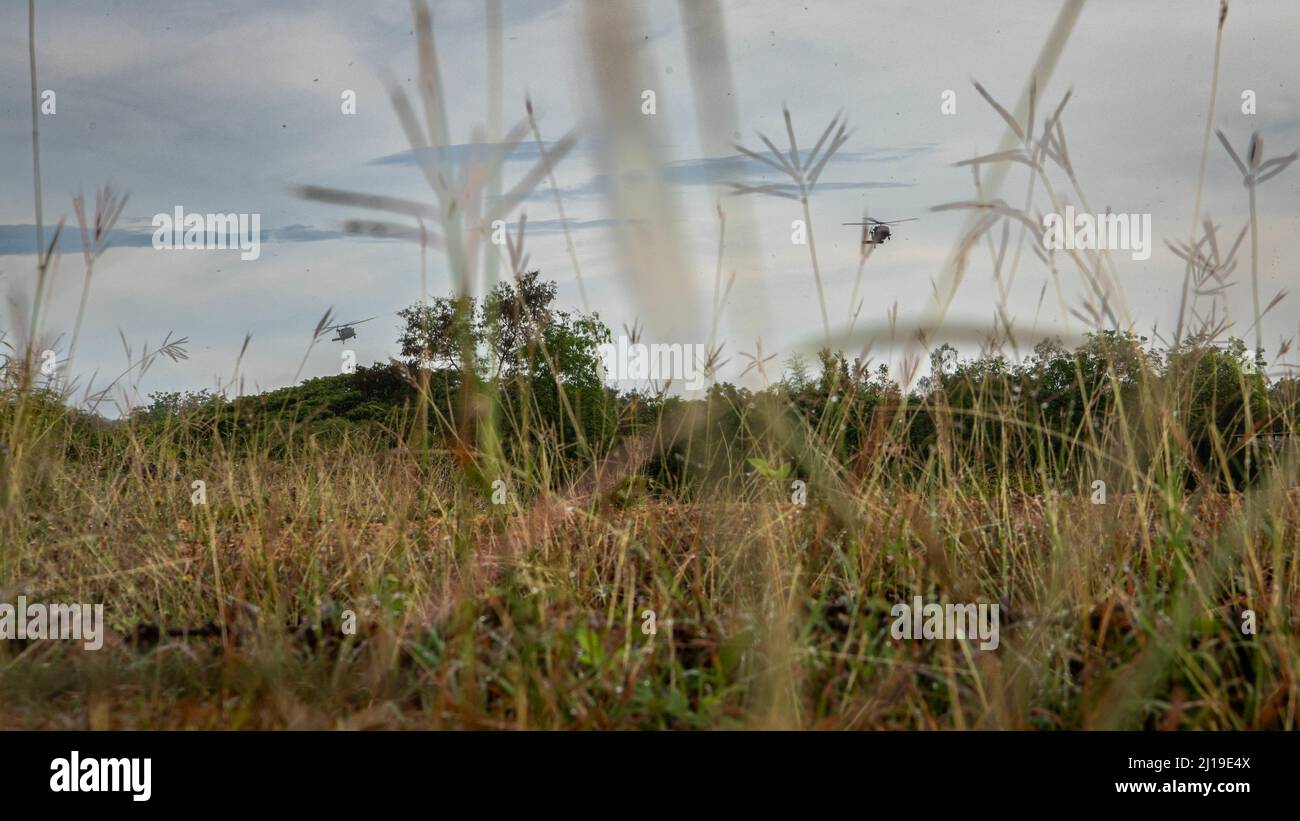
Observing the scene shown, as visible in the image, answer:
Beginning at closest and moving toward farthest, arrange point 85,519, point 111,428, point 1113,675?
point 1113,675 → point 85,519 → point 111,428

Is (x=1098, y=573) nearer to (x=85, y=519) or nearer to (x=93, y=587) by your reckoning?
(x=93, y=587)

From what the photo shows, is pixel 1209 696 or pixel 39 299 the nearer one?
pixel 1209 696

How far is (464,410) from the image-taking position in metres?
2.13
